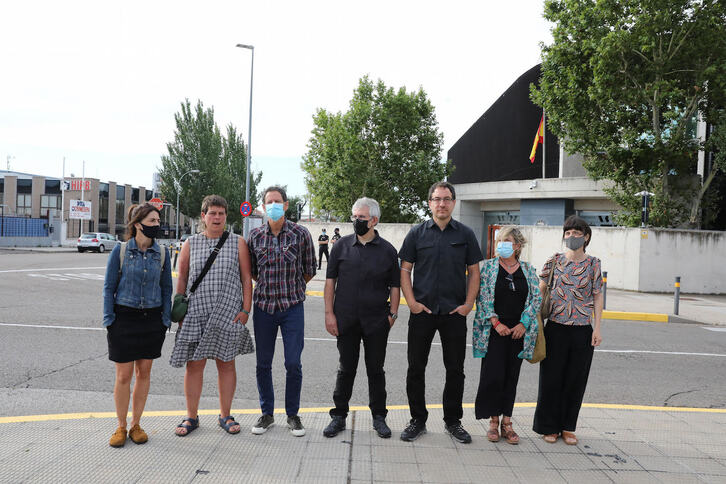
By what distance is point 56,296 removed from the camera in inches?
469

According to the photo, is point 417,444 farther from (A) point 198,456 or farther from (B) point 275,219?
(B) point 275,219

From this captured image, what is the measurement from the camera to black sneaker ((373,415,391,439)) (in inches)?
156

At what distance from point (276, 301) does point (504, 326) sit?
175cm

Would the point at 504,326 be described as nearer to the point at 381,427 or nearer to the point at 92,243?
the point at 381,427

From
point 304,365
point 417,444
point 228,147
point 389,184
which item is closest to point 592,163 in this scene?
point 389,184

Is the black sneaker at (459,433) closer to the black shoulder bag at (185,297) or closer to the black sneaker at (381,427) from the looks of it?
the black sneaker at (381,427)

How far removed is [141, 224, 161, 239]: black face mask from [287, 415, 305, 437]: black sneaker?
1.73m

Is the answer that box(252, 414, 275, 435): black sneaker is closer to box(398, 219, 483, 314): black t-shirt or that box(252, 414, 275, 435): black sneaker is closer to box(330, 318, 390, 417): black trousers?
box(330, 318, 390, 417): black trousers

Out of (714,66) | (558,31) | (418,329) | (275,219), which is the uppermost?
(558,31)

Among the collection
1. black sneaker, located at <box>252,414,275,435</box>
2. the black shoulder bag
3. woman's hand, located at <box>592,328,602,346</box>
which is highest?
the black shoulder bag

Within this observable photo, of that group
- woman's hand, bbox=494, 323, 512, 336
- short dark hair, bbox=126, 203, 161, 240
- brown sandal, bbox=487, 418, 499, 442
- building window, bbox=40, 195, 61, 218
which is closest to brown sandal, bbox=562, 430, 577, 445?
brown sandal, bbox=487, 418, 499, 442

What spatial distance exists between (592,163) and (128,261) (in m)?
21.0

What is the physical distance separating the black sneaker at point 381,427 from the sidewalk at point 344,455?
0.14 feet

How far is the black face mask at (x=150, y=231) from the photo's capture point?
3.78m
